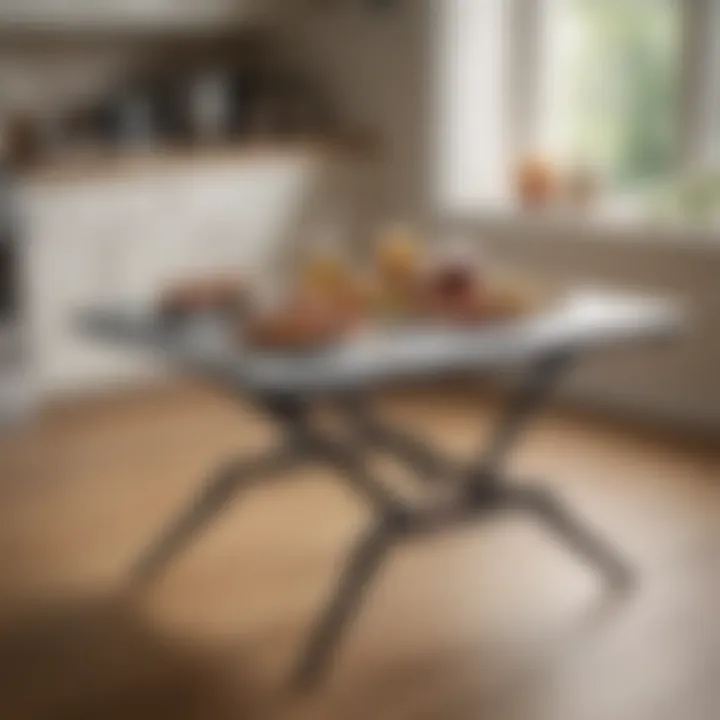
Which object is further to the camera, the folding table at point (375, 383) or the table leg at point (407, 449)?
the table leg at point (407, 449)

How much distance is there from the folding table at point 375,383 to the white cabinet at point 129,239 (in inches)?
68.2

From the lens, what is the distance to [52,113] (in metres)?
5.13

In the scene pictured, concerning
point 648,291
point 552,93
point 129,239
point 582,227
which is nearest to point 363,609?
point 648,291

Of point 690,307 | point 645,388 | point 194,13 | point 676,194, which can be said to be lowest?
point 645,388

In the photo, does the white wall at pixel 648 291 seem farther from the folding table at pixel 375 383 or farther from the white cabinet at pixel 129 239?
the folding table at pixel 375 383

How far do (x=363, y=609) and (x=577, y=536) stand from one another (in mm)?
521

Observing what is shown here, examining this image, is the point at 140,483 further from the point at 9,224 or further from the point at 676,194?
the point at 676,194

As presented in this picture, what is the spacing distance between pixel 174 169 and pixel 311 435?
2384 millimetres

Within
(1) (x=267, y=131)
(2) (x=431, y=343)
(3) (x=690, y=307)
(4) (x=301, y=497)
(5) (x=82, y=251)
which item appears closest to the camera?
(2) (x=431, y=343)

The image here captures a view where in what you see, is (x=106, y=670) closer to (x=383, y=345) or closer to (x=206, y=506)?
(x=206, y=506)

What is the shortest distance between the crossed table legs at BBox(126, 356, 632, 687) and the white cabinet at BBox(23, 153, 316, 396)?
166cm

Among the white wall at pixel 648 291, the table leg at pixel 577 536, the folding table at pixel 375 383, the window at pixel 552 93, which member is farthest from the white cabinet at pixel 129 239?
the table leg at pixel 577 536

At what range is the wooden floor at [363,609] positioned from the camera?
8.41 ft

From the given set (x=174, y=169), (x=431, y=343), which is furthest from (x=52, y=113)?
(x=431, y=343)
